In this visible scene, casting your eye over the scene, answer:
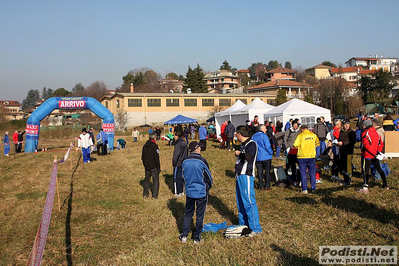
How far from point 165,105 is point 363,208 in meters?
47.3

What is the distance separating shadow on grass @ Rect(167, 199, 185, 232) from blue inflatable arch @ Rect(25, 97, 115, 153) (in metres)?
17.8

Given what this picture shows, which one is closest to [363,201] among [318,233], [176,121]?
[318,233]

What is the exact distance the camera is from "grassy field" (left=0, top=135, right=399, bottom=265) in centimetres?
514

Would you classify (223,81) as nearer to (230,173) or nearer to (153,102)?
(153,102)

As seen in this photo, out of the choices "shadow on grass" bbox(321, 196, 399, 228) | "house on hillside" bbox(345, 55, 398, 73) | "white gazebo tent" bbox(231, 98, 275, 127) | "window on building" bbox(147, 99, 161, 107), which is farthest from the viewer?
"house on hillside" bbox(345, 55, 398, 73)

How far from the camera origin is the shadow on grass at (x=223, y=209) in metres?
6.87

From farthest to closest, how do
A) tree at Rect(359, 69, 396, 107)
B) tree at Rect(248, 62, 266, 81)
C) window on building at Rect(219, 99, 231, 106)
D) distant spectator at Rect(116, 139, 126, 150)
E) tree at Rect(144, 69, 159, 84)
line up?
1. tree at Rect(248, 62, 266, 81)
2. tree at Rect(144, 69, 159, 84)
3. window on building at Rect(219, 99, 231, 106)
4. tree at Rect(359, 69, 396, 107)
5. distant spectator at Rect(116, 139, 126, 150)

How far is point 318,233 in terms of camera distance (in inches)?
222

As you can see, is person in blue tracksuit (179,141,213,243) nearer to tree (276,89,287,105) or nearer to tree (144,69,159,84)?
tree (276,89,287,105)

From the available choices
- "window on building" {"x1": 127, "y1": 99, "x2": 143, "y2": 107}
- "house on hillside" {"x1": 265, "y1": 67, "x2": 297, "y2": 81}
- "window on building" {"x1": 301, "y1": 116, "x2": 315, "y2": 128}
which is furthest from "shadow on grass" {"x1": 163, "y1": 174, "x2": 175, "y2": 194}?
"house on hillside" {"x1": 265, "y1": 67, "x2": 297, "y2": 81}

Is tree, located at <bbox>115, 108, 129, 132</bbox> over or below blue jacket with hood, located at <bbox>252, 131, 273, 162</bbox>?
over

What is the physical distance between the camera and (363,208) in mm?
6812

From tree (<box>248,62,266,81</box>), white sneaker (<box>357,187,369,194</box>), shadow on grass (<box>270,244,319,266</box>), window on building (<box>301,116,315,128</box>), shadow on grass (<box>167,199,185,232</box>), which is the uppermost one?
tree (<box>248,62,266,81</box>)

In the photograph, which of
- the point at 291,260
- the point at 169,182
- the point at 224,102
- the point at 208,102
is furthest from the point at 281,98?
the point at 291,260
